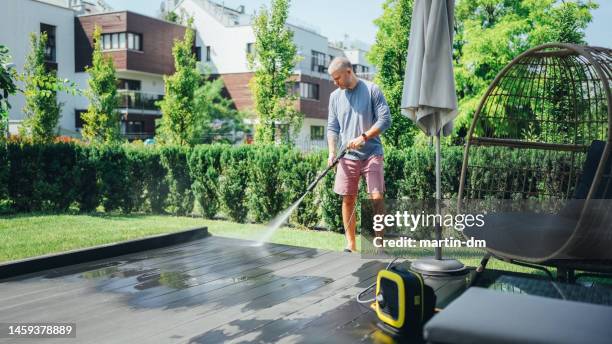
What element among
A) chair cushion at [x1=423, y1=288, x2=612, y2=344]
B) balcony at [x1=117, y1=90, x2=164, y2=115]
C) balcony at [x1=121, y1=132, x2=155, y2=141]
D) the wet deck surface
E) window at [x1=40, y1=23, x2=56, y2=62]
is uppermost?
window at [x1=40, y1=23, x2=56, y2=62]

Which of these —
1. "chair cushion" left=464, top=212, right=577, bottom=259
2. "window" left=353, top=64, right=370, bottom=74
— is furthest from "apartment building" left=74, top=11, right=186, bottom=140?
"chair cushion" left=464, top=212, right=577, bottom=259

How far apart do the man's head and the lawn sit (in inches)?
76.3

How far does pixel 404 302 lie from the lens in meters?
2.70

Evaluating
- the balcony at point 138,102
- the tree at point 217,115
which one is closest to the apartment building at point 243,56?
the tree at point 217,115

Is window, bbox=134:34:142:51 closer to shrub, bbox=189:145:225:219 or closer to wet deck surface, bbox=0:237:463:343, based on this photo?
shrub, bbox=189:145:225:219

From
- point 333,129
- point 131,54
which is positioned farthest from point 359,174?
point 131,54

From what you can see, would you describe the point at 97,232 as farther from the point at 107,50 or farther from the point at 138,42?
the point at 138,42

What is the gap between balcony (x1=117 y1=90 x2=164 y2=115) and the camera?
27.9 metres

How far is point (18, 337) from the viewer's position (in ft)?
9.13

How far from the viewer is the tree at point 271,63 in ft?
50.1

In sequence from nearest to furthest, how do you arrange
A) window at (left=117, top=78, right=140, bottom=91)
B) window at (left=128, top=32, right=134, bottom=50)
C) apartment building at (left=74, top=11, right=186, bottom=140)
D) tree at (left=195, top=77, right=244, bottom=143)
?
apartment building at (left=74, top=11, right=186, bottom=140)
window at (left=128, top=32, right=134, bottom=50)
tree at (left=195, top=77, right=244, bottom=143)
window at (left=117, top=78, right=140, bottom=91)

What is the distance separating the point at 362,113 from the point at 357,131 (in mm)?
189

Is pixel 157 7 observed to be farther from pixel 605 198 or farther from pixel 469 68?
pixel 605 198

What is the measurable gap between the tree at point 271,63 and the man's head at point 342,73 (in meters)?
9.96
